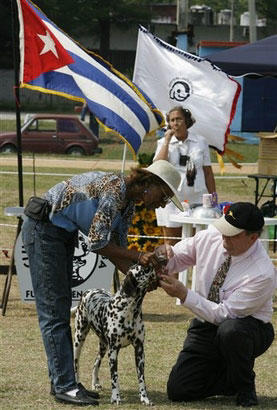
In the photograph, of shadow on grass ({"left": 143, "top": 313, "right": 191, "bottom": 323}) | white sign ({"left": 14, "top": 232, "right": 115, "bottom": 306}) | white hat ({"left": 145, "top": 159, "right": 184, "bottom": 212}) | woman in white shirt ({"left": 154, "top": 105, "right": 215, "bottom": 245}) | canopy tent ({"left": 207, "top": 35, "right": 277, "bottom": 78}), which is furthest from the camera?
canopy tent ({"left": 207, "top": 35, "right": 277, "bottom": 78})

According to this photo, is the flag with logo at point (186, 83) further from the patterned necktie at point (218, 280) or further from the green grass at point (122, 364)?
the patterned necktie at point (218, 280)

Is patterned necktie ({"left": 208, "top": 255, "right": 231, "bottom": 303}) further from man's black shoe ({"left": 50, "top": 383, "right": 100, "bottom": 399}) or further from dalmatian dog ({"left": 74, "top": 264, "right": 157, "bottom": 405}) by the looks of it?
man's black shoe ({"left": 50, "top": 383, "right": 100, "bottom": 399})

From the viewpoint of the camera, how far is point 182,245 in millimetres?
6555

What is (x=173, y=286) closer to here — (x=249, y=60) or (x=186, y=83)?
(x=186, y=83)

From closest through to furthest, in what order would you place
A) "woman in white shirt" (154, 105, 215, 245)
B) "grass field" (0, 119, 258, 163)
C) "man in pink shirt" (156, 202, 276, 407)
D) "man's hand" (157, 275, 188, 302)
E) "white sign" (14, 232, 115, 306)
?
"man's hand" (157, 275, 188, 302) → "man in pink shirt" (156, 202, 276, 407) → "white sign" (14, 232, 115, 306) → "woman in white shirt" (154, 105, 215, 245) → "grass field" (0, 119, 258, 163)

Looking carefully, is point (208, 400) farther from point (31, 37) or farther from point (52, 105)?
point (52, 105)

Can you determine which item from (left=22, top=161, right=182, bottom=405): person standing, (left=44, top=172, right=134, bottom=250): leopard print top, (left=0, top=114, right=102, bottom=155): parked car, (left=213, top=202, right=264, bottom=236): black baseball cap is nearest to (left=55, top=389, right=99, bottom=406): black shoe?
(left=22, top=161, right=182, bottom=405): person standing

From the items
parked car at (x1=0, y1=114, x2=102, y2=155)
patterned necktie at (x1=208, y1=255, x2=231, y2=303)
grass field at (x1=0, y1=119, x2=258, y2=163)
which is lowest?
grass field at (x1=0, y1=119, x2=258, y2=163)

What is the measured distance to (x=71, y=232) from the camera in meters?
6.25

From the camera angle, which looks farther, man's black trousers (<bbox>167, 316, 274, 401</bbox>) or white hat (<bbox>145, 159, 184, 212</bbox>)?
man's black trousers (<bbox>167, 316, 274, 401</bbox>)

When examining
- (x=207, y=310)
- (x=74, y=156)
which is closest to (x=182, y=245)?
(x=207, y=310)

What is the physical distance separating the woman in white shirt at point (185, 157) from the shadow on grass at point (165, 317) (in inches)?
35.5

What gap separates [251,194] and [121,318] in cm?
1296

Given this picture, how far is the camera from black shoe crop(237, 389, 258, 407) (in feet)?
21.1
